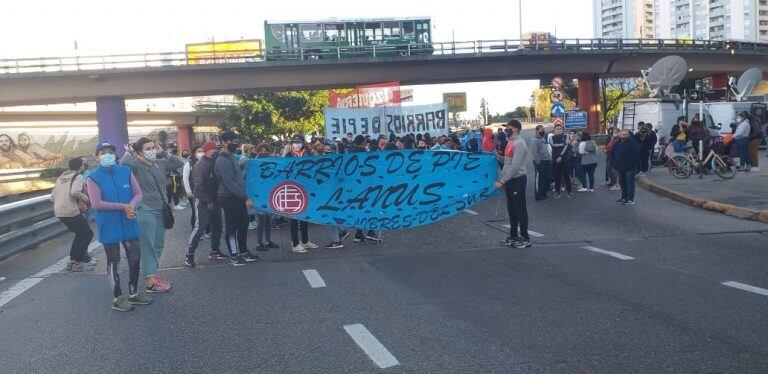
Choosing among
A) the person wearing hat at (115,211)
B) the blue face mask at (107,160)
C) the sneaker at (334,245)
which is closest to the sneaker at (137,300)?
the person wearing hat at (115,211)

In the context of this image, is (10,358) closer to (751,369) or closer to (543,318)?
(543,318)

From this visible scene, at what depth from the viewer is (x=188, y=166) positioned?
11406 millimetres

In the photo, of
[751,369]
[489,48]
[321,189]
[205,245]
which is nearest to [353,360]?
[751,369]

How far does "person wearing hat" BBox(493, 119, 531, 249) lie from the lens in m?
Answer: 9.55

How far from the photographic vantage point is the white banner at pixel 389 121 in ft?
69.1

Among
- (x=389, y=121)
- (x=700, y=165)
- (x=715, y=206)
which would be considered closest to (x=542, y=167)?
(x=715, y=206)

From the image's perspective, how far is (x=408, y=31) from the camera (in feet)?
138

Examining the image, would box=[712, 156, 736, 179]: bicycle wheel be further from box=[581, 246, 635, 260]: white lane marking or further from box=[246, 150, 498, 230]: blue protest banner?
box=[246, 150, 498, 230]: blue protest banner

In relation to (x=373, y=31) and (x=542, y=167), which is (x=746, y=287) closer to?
(x=542, y=167)

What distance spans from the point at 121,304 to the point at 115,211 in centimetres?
96

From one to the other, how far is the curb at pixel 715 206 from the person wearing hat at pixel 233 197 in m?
8.54

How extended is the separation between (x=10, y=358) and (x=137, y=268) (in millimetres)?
1843

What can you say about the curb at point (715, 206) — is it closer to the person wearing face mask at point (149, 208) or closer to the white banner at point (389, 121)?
the white banner at point (389, 121)

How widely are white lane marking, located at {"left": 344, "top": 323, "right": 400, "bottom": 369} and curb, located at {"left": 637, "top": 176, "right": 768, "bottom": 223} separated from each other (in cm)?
860
